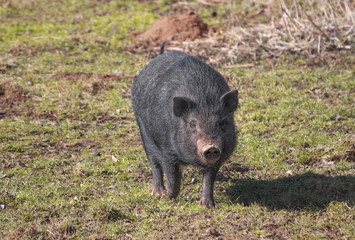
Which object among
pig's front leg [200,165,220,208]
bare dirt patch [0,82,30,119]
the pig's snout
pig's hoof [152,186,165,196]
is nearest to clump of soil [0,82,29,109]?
bare dirt patch [0,82,30,119]

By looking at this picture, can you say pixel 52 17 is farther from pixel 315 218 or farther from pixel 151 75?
pixel 315 218

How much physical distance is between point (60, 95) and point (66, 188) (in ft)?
11.0

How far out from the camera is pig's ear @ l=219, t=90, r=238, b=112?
5.01 m

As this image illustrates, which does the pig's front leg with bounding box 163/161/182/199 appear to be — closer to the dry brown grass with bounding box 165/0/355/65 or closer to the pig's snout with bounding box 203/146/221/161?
the pig's snout with bounding box 203/146/221/161

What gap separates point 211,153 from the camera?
15.5 ft

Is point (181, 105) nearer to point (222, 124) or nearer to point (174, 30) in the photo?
point (222, 124)

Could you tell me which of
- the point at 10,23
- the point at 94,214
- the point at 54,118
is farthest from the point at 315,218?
the point at 10,23

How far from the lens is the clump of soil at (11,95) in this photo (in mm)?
8903

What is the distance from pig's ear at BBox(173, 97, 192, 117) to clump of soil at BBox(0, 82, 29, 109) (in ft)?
15.6

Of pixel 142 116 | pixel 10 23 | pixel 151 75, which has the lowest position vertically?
pixel 10 23

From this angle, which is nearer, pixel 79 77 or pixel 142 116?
pixel 142 116

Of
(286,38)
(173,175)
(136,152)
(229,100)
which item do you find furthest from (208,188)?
(286,38)

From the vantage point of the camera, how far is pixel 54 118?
332 inches

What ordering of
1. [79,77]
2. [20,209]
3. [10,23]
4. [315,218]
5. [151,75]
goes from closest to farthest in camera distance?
1. [315,218]
2. [20,209]
3. [151,75]
4. [79,77]
5. [10,23]
